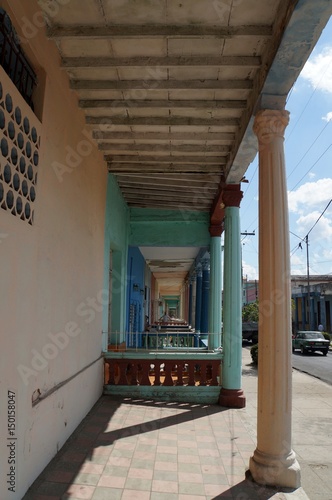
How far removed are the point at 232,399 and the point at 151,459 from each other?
2.73 m

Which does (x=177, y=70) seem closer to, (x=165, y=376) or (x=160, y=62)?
(x=160, y=62)

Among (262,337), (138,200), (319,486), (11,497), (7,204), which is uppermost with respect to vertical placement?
(138,200)

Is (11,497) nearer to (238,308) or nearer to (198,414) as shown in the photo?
(198,414)

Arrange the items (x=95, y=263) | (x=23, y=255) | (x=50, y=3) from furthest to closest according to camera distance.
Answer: (x=95, y=263)
(x=50, y=3)
(x=23, y=255)

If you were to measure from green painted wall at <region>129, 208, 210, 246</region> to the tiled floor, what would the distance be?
4490 mm

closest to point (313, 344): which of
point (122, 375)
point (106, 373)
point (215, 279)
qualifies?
point (215, 279)

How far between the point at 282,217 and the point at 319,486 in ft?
8.94

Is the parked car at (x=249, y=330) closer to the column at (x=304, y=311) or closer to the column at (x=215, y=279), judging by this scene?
the column at (x=304, y=311)

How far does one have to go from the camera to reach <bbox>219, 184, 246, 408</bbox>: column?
6633 mm

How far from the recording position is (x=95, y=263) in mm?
5828

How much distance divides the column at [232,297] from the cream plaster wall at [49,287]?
235 centimetres

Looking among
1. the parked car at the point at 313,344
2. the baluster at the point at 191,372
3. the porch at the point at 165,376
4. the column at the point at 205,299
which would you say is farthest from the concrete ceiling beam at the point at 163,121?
the parked car at the point at 313,344

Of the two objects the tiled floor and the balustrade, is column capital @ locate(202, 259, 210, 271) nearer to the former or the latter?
the balustrade

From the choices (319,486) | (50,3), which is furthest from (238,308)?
(50,3)
